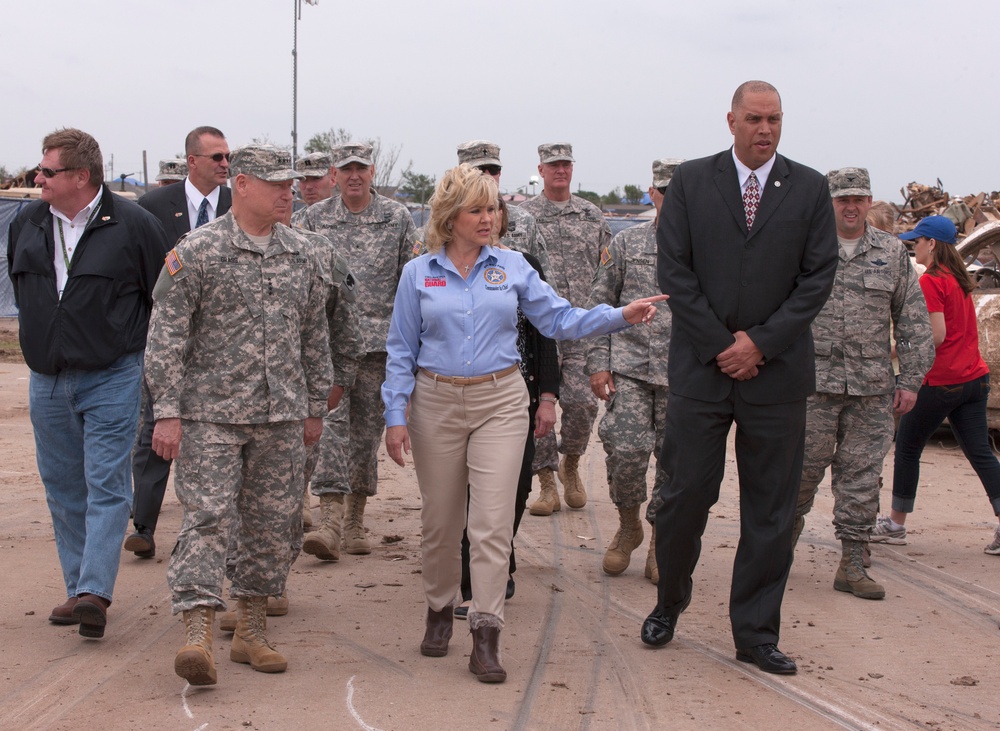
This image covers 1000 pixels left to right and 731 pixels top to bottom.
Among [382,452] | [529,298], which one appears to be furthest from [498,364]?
[382,452]


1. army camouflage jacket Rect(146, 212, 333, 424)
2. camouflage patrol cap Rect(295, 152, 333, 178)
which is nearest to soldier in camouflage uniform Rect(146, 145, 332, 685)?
army camouflage jacket Rect(146, 212, 333, 424)

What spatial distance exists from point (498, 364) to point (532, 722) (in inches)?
60.4

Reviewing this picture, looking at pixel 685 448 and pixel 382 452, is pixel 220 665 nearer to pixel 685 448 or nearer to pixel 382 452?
pixel 685 448

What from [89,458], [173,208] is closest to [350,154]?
[173,208]

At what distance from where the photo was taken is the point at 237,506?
5238 millimetres

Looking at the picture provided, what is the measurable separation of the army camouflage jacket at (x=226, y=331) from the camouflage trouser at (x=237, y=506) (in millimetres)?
101

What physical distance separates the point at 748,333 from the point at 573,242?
12.7 feet

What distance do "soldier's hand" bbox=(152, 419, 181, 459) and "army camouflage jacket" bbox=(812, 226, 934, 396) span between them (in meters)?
3.51

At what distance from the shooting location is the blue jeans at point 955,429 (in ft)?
25.5

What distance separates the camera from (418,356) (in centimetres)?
541

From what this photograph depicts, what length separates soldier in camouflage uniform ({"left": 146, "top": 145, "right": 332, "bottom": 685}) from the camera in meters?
4.96

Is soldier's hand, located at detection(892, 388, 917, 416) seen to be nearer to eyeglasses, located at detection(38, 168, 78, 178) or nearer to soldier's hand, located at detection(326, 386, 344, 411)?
soldier's hand, located at detection(326, 386, 344, 411)

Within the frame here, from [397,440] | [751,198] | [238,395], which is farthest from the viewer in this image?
[751,198]

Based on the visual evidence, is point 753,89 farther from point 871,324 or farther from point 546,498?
point 546,498
